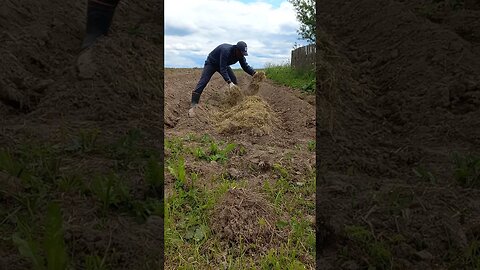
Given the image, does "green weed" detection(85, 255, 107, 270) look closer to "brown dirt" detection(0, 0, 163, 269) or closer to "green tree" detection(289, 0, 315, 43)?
"brown dirt" detection(0, 0, 163, 269)

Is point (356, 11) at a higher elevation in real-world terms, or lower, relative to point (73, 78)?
higher

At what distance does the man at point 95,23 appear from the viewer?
17.7 ft

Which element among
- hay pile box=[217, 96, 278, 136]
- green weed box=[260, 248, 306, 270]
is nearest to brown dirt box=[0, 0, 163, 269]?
green weed box=[260, 248, 306, 270]

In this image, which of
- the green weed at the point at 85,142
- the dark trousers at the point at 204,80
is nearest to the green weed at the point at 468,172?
the green weed at the point at 85,142

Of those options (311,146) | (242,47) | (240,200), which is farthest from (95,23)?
(240,200)

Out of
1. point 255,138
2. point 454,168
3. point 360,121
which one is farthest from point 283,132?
point 454,168

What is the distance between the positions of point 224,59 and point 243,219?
5.51m

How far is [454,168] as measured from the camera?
12.3 feet

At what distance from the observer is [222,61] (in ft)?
26.9

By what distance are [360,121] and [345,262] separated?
3185 mm

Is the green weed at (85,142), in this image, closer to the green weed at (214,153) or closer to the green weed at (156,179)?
the green weed at (156,179)

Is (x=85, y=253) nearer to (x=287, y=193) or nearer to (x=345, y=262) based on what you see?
(x=345, y=262)

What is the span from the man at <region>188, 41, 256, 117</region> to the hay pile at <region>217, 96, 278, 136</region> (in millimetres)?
904

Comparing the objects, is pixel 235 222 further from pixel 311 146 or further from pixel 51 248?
pixel 311 146
